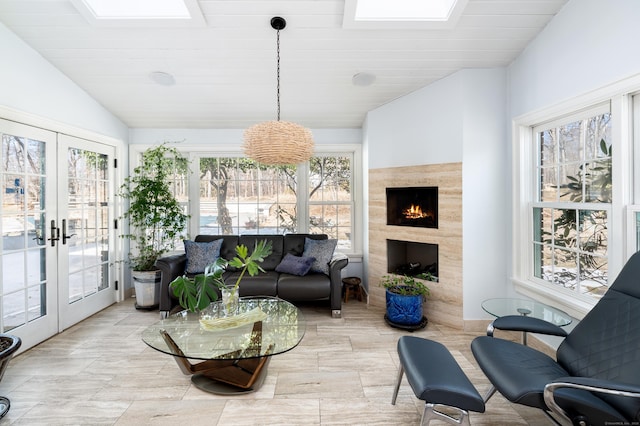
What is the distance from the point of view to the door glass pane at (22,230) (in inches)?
102

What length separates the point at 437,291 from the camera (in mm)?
3227

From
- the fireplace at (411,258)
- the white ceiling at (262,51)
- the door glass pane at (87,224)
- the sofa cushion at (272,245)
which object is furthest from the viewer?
the sofa cushion at (272,245)

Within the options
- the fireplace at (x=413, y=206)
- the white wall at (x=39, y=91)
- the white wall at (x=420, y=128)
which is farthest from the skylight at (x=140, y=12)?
the fireplace at (x=413, y=206)

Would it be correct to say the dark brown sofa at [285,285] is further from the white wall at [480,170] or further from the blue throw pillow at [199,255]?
the white wall at [480,170]

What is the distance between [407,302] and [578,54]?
2.47 m

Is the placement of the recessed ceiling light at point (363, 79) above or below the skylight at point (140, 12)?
below

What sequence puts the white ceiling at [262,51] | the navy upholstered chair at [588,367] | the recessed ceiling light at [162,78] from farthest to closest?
the recessed ceiling light at [162,78] → the white ceiling at [262,51] → the navy upholstered chair at [588,367]

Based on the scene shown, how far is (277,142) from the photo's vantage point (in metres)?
2.25

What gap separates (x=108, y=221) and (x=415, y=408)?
408cm

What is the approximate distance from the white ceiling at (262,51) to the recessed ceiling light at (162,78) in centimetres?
5

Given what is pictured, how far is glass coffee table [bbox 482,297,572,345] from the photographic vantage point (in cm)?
204

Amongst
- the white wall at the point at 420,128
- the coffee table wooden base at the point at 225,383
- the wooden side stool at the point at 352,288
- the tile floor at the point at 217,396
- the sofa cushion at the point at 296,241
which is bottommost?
the tile floor at the point at 217,396

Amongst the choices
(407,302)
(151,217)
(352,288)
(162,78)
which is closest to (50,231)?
(151,217)

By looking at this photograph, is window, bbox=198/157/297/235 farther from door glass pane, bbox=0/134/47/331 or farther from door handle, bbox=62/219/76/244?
door glass pane, bbox=0/134/47/331
